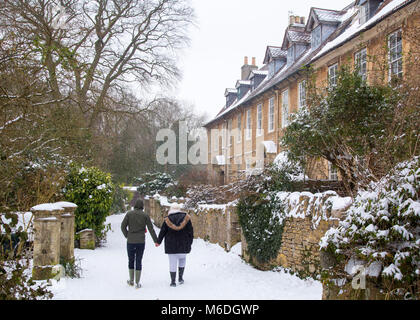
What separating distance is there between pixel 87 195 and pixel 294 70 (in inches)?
462

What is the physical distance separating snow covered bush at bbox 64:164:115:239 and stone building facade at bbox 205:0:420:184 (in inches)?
165

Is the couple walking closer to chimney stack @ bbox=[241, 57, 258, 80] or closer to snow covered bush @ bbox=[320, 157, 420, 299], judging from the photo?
snow covered bush @ bbox=[320, 157, 420, 299]

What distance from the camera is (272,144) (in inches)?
850

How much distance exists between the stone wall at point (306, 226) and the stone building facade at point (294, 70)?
314cm


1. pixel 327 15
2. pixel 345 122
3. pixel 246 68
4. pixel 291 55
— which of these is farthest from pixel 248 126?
pixel 345 122

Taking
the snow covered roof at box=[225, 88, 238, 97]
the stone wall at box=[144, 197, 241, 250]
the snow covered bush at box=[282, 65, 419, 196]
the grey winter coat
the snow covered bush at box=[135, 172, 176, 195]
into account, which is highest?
the snow covered roof at box=[225, 88, 238, 97]

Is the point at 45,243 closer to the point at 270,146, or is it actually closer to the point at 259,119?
the point at 270,146

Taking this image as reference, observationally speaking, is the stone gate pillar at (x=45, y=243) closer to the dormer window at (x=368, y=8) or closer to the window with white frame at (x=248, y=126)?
the dormer window at (x=368, y=8)

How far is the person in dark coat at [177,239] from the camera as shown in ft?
25.3

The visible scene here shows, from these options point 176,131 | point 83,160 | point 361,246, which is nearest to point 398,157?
point 361,246

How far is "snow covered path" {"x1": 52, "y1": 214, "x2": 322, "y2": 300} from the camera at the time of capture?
6.57 metres

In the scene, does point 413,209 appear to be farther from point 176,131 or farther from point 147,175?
point 176,131

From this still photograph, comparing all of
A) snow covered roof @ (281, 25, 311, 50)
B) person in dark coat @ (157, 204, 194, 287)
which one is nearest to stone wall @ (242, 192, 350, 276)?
person in dark coat @ (157, 204, 194, 287)

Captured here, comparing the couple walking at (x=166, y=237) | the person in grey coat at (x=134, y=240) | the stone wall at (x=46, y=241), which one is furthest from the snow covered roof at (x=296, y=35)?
the stone wall at (x=46, y=241)
